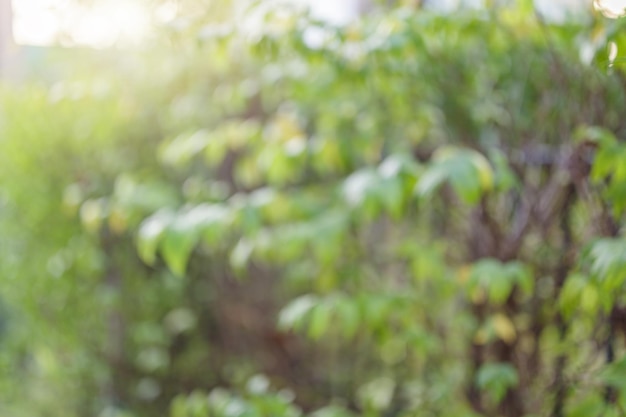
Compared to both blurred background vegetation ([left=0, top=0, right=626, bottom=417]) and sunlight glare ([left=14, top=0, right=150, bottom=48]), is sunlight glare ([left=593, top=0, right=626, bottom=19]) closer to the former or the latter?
blurred background vegetation ([left=0, top=0, right=626, bottom=417])

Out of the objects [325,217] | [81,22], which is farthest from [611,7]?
[81,22]

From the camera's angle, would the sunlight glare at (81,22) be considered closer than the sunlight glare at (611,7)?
No

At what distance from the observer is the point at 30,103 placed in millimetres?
1906

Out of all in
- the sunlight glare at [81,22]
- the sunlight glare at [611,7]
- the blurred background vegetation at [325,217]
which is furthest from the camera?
the sunlight glare at [81,22]

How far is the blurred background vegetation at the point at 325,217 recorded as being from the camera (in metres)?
1.34

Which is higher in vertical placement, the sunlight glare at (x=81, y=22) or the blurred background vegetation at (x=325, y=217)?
the sunlight glare at (x=81, y=22)

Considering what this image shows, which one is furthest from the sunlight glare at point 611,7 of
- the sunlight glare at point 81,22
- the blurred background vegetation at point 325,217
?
the sunlight glare at point 81,22

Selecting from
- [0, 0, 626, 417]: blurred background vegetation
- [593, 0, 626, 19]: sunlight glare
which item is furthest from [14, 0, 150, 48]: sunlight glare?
[593, 0, 626, 19]: sunlight glare

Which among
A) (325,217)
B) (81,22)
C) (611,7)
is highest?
(81,22)

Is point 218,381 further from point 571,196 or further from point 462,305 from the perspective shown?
point 571,196

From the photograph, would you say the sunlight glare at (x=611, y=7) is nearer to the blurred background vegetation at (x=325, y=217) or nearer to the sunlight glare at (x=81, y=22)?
the blurred background vegetation at (x=325, y=217)

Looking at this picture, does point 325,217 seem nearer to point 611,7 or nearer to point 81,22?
point 611,7

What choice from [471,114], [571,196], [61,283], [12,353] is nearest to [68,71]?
[61,283]

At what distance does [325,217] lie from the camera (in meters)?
1.41
